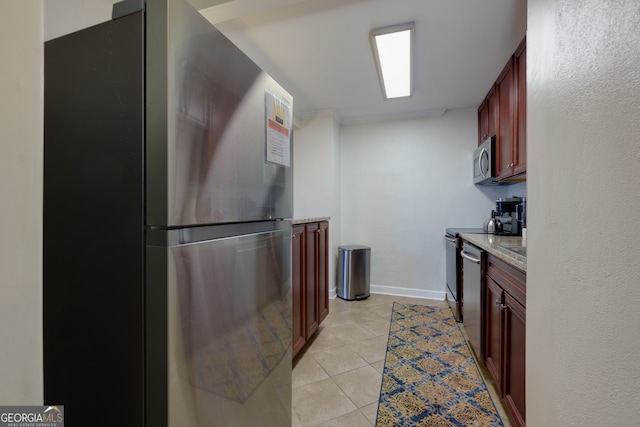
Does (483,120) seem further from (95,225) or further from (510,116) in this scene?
(95,225)

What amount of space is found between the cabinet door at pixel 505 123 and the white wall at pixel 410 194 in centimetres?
85

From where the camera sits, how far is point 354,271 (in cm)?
350

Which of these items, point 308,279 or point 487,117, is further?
point 487,117

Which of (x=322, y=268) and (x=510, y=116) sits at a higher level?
(x=510, y=116)

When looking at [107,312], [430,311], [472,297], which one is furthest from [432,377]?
[107,312]

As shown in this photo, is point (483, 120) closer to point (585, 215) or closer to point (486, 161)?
point (486, 161)

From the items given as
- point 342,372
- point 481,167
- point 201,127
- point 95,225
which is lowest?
point 342,372

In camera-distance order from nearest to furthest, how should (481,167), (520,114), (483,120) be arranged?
1. (520,114)
2. (481,167)
3. (483,120)

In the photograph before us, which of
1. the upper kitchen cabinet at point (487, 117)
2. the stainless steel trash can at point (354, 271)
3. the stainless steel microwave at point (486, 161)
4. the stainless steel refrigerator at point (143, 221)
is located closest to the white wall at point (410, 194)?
the upper kitchen cabinet at point (487, 117)

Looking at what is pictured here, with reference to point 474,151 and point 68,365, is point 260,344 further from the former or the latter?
point 474,151

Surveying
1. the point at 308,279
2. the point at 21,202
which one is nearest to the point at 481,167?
the point at 308,279

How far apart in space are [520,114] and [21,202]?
2772 millimetres

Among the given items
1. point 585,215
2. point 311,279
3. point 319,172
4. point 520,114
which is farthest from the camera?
point 319,172

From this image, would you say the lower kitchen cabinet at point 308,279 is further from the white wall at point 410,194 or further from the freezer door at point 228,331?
the white wall at point 410,194
